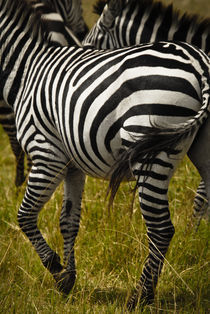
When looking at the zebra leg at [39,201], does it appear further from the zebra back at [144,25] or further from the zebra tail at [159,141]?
the zebra back at [144,25]

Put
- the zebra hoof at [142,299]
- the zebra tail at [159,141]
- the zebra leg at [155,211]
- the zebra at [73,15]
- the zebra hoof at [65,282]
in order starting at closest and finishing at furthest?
1. the zebra tail at [159,141]
2. the zebra leg at [155,211]
3. the zebra hoof at [142,299]
4. the zebra hoof at [65,282]
5. the zebra at [73,15]

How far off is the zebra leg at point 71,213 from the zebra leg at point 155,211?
70cm

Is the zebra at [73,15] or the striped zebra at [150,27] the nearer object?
the striped zebra at [150,27]

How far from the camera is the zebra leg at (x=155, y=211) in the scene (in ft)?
9.75

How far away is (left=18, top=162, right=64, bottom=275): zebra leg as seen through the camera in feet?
11.7

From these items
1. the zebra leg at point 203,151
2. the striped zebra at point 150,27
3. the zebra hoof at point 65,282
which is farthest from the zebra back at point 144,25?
the zebra hoof at point 65,282

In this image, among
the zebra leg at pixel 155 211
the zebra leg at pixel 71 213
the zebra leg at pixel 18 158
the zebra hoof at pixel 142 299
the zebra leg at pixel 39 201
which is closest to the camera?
the zebra leg at pixel 155 211

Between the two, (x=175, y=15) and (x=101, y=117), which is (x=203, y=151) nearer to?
(x=101, y=117)

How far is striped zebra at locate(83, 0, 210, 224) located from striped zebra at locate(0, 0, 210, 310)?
30 cm

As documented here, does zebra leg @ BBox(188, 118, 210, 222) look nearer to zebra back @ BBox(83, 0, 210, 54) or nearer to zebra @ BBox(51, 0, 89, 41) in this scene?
zebra back @ BBox(83, 0, 210, 54)

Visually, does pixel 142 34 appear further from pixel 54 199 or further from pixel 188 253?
pixel 188 253

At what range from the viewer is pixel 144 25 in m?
4.62

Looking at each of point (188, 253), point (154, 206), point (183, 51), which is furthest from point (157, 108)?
point (188, 253)

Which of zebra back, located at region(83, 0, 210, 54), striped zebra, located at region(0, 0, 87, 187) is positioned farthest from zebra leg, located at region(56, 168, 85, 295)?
zebra back, located at region(83, 0, 210, 54)
